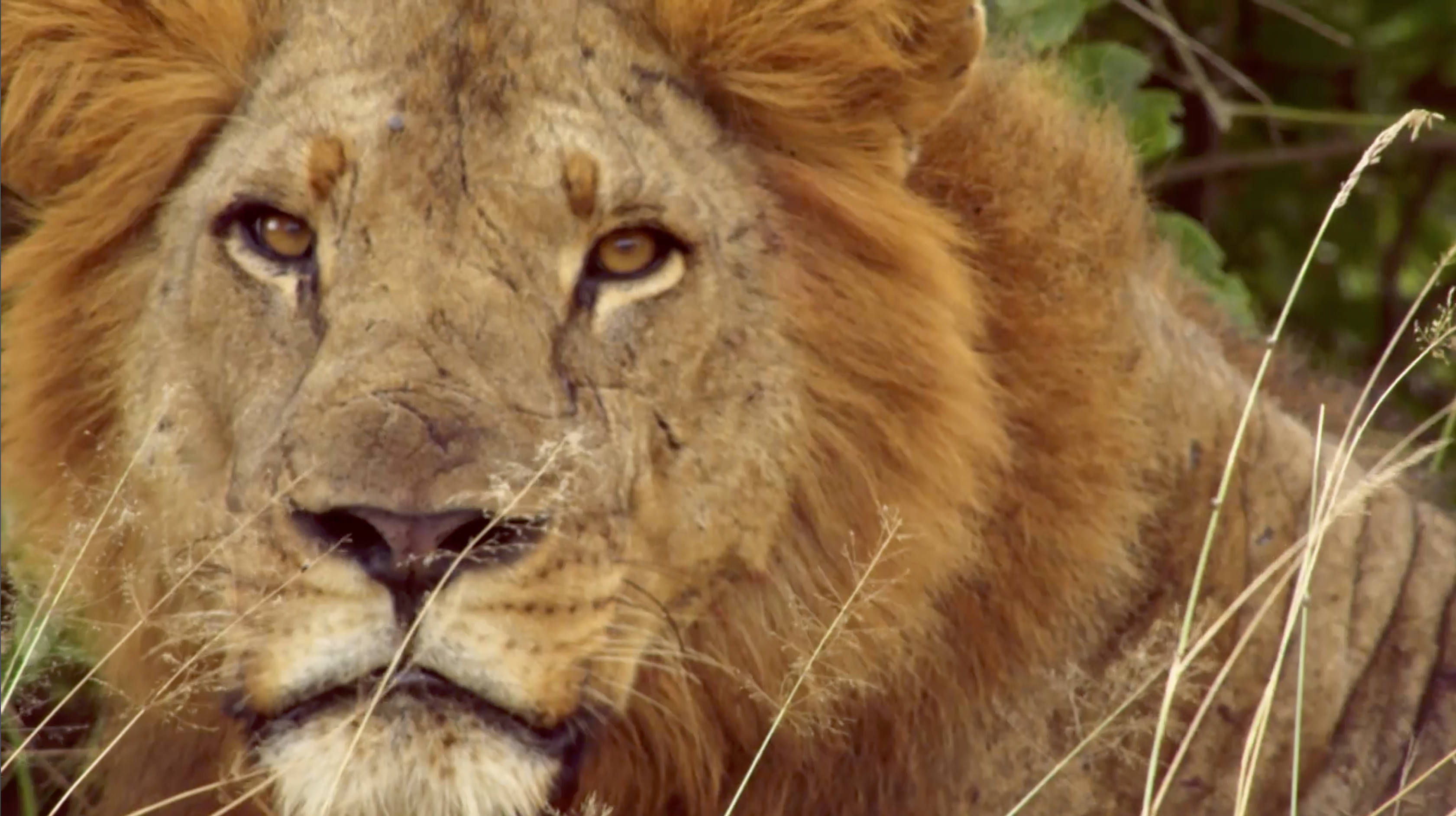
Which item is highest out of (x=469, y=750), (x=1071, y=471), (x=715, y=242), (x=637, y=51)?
(x=637, y=51)

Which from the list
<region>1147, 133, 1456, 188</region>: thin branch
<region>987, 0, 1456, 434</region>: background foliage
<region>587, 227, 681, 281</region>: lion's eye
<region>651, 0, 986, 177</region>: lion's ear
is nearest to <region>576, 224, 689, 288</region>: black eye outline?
<region>587, 227, 681, 281</region>: lion's eye

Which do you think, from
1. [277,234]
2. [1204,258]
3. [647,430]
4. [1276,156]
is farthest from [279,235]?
[1276,156]

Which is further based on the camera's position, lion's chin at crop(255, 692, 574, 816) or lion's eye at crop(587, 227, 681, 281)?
lion's eye at crop(587, 227, 681, 281)

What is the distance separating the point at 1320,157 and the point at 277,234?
4.03 m

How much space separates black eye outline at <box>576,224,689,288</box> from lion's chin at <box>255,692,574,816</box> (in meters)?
0.68

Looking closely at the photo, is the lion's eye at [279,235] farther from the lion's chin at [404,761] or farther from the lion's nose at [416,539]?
the lion's chin at [404,761]

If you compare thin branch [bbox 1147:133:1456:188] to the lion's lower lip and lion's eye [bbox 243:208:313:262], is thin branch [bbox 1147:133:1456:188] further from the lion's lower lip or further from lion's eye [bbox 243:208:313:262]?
the lion's lower lip

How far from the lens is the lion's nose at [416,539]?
108 inches

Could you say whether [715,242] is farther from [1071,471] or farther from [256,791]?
[256,791]

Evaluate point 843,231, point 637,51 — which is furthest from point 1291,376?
point 637,51

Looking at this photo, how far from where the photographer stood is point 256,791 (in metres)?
3.06

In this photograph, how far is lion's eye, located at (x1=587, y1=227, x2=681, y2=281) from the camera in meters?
3.22

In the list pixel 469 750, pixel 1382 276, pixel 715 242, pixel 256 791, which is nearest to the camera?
pixel 469 750

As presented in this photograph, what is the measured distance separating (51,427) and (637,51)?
1.11 meters
